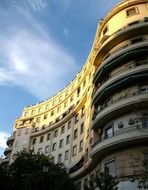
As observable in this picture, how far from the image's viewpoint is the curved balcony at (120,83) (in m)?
25.2

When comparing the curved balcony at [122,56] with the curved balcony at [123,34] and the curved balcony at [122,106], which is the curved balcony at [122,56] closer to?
the curved balcony at [123,34]

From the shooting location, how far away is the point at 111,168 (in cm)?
2316

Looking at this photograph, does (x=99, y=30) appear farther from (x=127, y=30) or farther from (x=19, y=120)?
(x=19, y=120)

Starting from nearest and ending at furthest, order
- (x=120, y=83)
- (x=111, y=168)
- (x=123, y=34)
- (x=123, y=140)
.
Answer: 1. (x=123, y=140)
2. (x=111, y=168)
3. (x=120, y=83)
4. (x=123, y=34)

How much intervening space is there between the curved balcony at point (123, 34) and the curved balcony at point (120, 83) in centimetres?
561

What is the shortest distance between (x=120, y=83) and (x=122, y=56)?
10.3 ft

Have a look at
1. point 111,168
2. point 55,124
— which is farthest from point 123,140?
point 55,124

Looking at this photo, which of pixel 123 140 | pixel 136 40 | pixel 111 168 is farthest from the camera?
pixel 136 40

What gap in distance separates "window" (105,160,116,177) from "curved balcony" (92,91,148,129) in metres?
4.22

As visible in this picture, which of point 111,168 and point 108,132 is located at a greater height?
point 108,132

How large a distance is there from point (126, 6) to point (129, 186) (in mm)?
21742

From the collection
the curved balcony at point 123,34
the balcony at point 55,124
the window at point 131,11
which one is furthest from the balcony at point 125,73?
the balcony at point 55,124

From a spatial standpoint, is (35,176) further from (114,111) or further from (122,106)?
(122,106)

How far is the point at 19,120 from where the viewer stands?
60.2m
